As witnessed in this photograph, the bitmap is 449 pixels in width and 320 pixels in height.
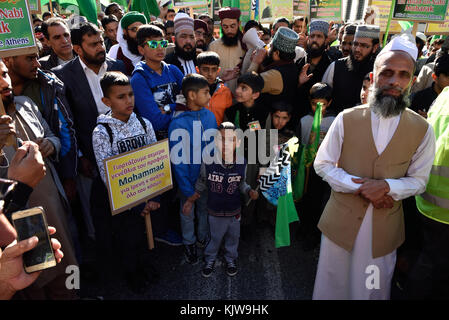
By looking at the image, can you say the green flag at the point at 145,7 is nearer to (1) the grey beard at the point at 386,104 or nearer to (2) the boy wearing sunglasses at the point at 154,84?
(2) the boy wearing sunglasses at the point at 154,84

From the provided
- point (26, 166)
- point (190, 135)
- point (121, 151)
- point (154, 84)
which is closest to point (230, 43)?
point (154, 84)

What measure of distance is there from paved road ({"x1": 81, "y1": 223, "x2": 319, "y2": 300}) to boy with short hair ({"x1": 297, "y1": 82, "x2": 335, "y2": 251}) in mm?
212

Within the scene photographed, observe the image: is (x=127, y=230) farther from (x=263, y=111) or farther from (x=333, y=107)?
(x=333, y=107)

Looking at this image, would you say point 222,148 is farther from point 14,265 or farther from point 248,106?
point 14,265

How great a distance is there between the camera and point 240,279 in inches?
123

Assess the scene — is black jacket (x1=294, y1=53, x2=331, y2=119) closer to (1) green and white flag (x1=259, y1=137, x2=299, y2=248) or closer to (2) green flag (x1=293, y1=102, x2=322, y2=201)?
(2) green flag (x1=293, y1=102, x2=322, y2=201)

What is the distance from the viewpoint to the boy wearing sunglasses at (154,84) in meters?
3.10

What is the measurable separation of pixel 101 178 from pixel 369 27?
12.5 feet

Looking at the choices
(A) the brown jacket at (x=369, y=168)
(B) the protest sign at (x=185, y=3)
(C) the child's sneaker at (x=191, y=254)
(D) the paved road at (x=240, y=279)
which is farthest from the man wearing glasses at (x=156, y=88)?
(B) the protest sign at (x=185, y=3)

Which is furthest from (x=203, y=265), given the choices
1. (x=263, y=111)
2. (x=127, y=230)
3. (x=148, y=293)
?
(x=263, y=111)

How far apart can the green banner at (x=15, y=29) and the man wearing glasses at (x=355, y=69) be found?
3.45m

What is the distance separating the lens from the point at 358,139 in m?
2.14

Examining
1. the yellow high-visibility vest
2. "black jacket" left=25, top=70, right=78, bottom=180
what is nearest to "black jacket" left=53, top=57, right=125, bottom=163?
"black jacket" left=25, top=70, right=78, bottom=180

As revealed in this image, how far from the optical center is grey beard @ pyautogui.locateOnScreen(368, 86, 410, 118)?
2.04m
